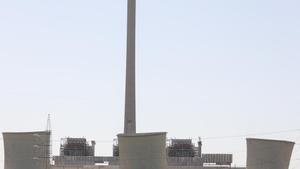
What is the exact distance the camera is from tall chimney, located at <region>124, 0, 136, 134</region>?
72250 millimetres

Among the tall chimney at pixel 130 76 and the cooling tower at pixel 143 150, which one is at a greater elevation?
Result: the tall chimney at pixel 130 76

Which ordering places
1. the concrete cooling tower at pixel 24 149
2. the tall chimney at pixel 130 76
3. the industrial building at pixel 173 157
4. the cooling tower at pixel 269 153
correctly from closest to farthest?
the concrete cooling tower at pixel 24 149 → the cooling tower at pixel 269 153 → the tall chimney at pixel 130 76 → the industrial building at pixel 173 157

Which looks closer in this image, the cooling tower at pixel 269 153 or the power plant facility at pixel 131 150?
the power plant facility at pixel 131 150

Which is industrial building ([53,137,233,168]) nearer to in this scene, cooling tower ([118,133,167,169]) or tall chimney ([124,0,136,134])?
tall chimney ([124,0,136,134])

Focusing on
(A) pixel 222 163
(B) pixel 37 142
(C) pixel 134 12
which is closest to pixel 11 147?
(B) pixel 37 142

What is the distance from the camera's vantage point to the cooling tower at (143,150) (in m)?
56.8

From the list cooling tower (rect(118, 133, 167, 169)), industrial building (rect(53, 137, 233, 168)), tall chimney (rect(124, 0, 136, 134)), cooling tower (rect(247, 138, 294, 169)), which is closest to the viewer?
cooling tower (rect(118, 133, 167, 169))

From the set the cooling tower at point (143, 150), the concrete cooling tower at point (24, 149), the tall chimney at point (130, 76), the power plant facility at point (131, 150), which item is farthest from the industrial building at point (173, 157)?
the cooling tower at point (143, 150)

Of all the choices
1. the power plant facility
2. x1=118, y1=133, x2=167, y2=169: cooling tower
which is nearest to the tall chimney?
the power plant facility

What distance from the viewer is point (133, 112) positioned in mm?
72438

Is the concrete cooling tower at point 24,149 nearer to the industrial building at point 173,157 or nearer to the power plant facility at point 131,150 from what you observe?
the power plant facility at point 131,150

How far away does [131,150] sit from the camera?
189 feet

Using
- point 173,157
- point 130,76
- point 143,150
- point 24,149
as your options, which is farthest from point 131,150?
point 173,157

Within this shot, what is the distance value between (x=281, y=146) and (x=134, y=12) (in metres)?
21.8
